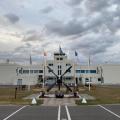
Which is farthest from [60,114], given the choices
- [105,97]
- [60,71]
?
[60,71]

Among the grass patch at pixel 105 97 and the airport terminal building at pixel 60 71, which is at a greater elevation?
the airport terminal building at pixel 60 71

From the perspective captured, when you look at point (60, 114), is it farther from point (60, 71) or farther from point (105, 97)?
point (60, 71)

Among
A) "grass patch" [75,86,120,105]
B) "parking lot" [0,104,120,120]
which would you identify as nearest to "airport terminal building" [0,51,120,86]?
"grass patch" [75,86,120,105]

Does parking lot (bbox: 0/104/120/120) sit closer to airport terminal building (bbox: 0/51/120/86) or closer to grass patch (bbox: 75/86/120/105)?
grass patch (bbox: 75/86/120/105)

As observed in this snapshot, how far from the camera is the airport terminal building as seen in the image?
155 meters

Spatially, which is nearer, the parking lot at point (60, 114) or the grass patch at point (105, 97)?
the parking lot at point (60, 114)

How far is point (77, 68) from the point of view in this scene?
528 ft

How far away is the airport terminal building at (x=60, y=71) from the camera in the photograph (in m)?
155

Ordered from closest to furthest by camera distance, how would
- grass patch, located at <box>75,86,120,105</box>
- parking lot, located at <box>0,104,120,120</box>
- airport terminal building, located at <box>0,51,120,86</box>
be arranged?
parking lot, located at <box>0,104,120,120</box>, grass patch, located at <box>75,86,120,105</box>, airport terminal building, located at <box>0,51,120,86</box>

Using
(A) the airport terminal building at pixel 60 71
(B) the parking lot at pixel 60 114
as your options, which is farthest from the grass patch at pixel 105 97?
(A) the airport terminal building at pixel 60 71

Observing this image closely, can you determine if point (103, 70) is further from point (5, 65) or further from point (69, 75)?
point (5, 65)

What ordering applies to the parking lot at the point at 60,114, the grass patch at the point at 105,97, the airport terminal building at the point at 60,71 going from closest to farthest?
the parking lot at the point at 60,114, the grass patch at the point at 105,97, the airport terminal building at the point at 60,71

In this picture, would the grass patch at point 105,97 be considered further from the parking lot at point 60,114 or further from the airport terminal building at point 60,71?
the airport terminal building at point 60,71

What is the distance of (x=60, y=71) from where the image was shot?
504 feet
